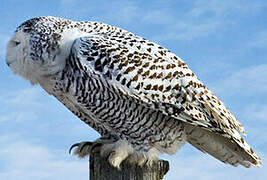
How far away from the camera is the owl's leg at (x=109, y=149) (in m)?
4.82

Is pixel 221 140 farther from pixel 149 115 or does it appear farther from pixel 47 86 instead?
pixel 47 86

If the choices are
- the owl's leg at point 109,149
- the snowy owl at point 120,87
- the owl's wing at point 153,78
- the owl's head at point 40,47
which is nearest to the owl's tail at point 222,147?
the snowy owl at point 120,87

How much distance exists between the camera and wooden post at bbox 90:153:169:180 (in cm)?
470

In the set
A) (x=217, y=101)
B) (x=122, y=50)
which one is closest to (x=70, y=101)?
(x=122, y=50)

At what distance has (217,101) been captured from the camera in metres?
5.47

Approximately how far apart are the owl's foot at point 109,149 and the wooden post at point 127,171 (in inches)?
2.4

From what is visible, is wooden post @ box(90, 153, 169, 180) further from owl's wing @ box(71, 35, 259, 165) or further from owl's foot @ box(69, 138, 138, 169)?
owl's wing @ box(71, 35, 259, 165)

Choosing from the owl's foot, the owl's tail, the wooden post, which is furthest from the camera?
the owl's tail

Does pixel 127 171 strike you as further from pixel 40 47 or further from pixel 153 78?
pixel 40 47

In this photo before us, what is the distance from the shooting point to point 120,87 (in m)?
4.91

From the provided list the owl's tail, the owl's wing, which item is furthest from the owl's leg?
the owl's tail

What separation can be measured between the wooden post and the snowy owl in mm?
76

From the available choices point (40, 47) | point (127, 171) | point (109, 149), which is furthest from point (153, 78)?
point (40, 47)

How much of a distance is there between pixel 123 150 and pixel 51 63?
1080 millimetres
